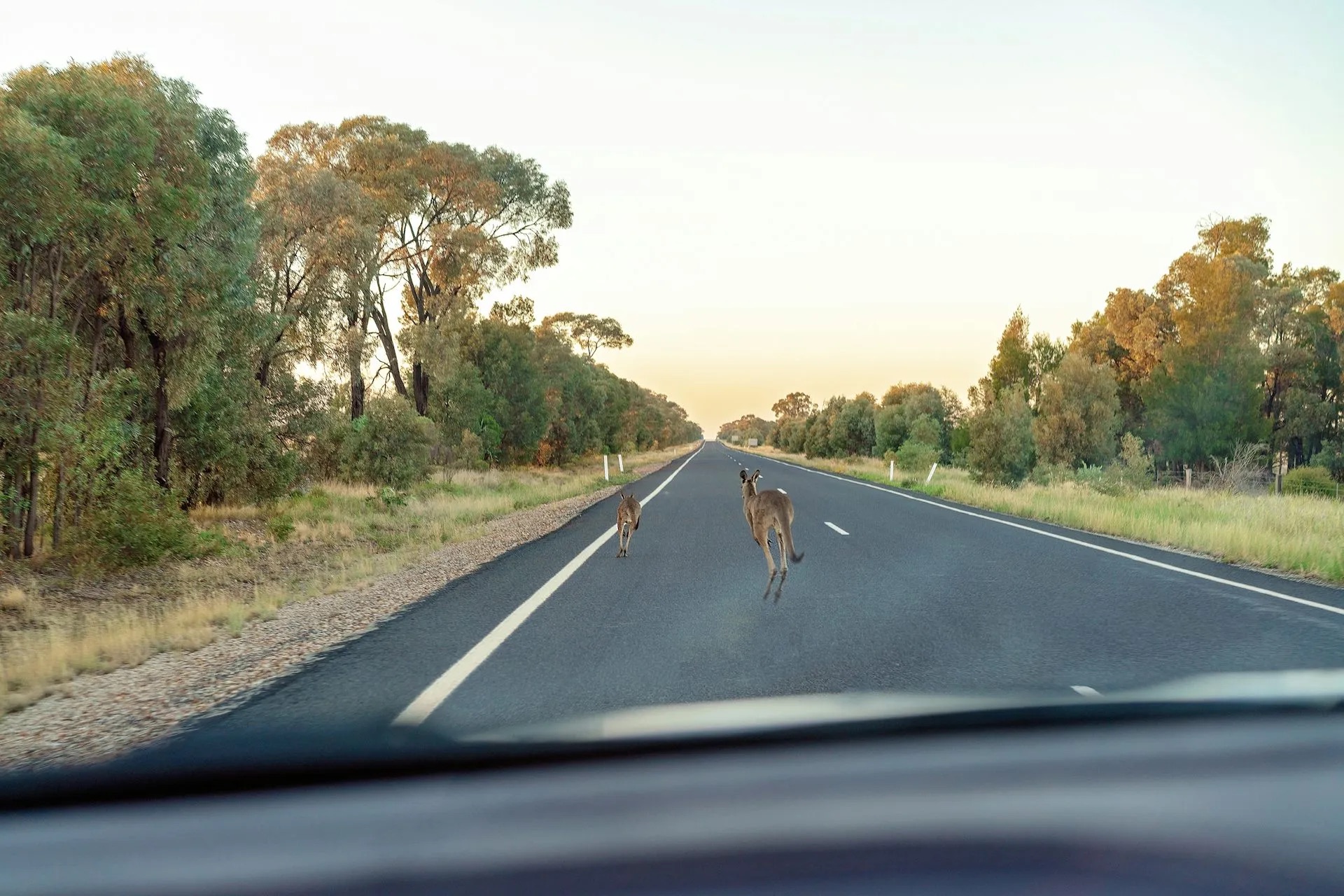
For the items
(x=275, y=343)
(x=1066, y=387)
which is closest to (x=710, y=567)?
(x=275, y=343)

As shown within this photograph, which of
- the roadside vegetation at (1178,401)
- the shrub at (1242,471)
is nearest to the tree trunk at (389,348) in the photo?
the roadside vegetation at (1178,401)

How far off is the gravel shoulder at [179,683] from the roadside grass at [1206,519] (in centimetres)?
1020

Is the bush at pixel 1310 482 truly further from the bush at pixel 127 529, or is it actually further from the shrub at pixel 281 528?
the bush at pixel 127 529

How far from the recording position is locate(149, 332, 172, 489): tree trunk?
13.9 meters

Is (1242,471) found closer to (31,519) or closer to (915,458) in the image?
(915,458)

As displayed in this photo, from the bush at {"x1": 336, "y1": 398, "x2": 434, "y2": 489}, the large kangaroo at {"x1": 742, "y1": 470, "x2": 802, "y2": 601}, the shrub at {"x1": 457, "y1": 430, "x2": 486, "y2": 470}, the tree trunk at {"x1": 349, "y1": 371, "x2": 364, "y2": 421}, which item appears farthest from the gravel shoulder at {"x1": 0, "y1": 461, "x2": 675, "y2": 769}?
the shrub at {"x1": 457, "y1": 430, "x2": 486, "y2": 470}

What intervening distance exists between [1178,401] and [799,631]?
47013mm

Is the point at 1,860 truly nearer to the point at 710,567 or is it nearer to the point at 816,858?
the point at 816,858

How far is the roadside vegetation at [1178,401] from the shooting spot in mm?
30953

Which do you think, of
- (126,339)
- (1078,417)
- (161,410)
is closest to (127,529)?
Result: (126,339)

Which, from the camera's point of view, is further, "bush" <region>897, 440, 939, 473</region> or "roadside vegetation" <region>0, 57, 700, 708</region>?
"bush" <region>897, 440, 939, 473</region>

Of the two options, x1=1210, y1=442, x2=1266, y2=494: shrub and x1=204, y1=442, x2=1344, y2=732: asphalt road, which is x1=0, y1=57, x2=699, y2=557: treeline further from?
x1=1210, y1=442, x2=1266, y2=494: shrub

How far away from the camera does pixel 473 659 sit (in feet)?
19.7

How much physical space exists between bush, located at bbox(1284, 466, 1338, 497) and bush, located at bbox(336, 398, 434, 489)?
99.5 feet
